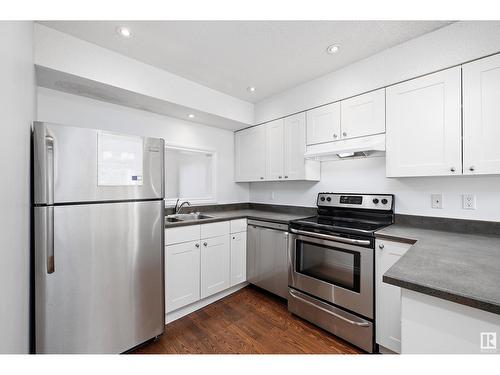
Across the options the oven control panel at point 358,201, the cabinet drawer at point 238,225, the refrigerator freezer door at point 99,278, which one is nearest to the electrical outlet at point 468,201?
the oven control panel at point 358,201

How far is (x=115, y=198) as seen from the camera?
5.01ft

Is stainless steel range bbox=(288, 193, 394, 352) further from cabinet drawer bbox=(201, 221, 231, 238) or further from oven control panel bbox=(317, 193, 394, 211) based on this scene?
cabinet drawer bbox=(201, 221, 231, 238)

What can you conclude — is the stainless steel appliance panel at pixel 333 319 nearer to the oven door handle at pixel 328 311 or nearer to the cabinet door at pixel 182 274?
the oven door handle at pixel 328 311

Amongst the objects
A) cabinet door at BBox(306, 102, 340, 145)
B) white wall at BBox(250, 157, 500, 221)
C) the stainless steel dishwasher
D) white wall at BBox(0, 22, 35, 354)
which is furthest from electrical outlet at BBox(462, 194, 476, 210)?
white wall at BBox(0, 22, 35, 354)

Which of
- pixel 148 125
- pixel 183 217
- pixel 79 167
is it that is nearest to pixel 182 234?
pixel 183 217

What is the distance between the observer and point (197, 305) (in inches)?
91.5

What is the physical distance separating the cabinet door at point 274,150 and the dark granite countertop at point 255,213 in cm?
49

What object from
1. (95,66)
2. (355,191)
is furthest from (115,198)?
(355,191)

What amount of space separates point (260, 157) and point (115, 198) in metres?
1.88

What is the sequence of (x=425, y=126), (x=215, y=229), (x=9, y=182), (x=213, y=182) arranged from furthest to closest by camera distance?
1. (x=213, y=182)
2. (x=215, y=229)
3. (x=425, y=126)
4. (x=9, y=182)

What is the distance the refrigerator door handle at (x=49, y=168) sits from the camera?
1.27 meters

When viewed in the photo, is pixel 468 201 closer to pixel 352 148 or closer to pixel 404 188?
pixel 404 188

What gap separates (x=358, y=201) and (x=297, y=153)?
84cm

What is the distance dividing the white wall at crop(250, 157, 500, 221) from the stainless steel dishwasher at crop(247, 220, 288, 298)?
63cm
